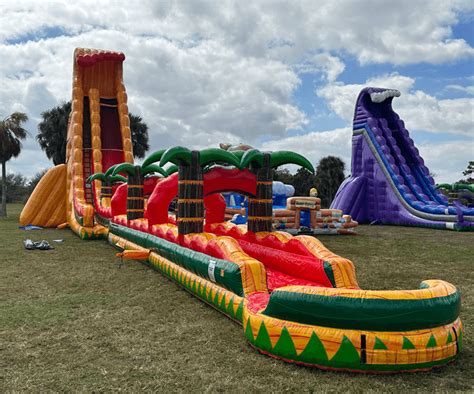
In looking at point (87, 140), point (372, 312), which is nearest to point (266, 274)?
point (372, 312)

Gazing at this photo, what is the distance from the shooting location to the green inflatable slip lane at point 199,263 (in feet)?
15.6

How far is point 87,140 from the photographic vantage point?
55.3 ft

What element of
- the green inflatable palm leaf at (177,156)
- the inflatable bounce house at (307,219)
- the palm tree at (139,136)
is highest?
the palm tree at (139,136)

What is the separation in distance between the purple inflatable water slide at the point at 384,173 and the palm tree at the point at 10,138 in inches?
614

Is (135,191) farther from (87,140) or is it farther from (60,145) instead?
(60,145)

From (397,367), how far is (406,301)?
51 centimetres

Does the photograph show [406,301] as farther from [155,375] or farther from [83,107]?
[83,107]

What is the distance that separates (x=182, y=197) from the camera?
21.2 ft

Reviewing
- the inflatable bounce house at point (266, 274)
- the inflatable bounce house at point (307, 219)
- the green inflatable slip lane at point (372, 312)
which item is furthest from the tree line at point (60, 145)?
the green inflatable slip lane at point (372, 312)

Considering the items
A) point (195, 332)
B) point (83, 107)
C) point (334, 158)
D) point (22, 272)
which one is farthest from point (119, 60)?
point (334, 158)

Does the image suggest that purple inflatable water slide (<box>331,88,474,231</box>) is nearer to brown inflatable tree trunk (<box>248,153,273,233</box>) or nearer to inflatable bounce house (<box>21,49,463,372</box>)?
inflatable bounce house (<box>21,49,463,372</box>)

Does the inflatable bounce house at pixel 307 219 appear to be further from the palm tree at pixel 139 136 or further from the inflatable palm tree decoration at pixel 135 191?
the palm tree at pixel 139 136


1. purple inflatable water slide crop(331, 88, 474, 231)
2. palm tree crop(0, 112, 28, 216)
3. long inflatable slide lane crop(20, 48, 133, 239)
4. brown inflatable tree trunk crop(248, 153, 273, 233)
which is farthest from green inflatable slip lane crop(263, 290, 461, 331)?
palm tree crop(0, 112, 28, 216)

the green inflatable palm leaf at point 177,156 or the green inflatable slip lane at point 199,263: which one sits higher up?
the green inflatable palm leaf at point 177,156
